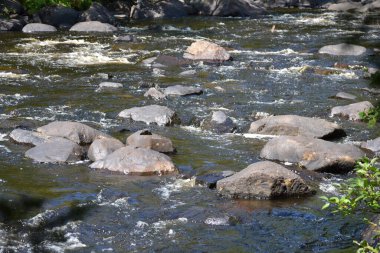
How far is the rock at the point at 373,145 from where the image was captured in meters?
10.7

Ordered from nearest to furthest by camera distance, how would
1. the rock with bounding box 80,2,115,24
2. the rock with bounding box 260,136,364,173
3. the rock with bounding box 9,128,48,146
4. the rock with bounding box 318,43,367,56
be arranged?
the rock with bounding box 260,136,364,173, the rock with bounding box 9,128,48,146, the rock with bounding box 318,43,367,56, the rock with bounding box 80,2,115,24

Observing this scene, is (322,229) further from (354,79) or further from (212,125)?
(354,79)

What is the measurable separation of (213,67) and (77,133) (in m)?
7.26

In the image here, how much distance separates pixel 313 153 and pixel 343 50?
10.0 metres

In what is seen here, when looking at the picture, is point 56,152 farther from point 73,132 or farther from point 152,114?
point 152,114

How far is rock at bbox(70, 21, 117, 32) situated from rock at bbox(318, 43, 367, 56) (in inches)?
315

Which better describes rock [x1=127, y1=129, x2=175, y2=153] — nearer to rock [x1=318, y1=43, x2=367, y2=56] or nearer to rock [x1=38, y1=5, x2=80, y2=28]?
rock [x1=318, y1=43, x2=367, y2=56]

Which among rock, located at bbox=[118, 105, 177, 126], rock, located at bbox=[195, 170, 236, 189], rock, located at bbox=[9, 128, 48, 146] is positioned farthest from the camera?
rock, located at bbox=[118, 105, 177, 126]

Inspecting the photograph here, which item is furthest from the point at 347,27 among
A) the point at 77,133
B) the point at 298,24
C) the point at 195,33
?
the point at 77,133

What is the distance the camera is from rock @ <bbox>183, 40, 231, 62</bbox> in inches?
722

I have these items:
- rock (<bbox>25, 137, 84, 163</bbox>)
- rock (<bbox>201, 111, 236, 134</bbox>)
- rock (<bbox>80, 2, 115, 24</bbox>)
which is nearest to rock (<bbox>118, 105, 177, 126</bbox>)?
rock (<bbox>201, 111, 236, 134</bbox>)

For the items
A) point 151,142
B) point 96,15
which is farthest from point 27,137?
point 96,15

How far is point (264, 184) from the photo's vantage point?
8609 millimetres

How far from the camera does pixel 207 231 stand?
25.0 ft
